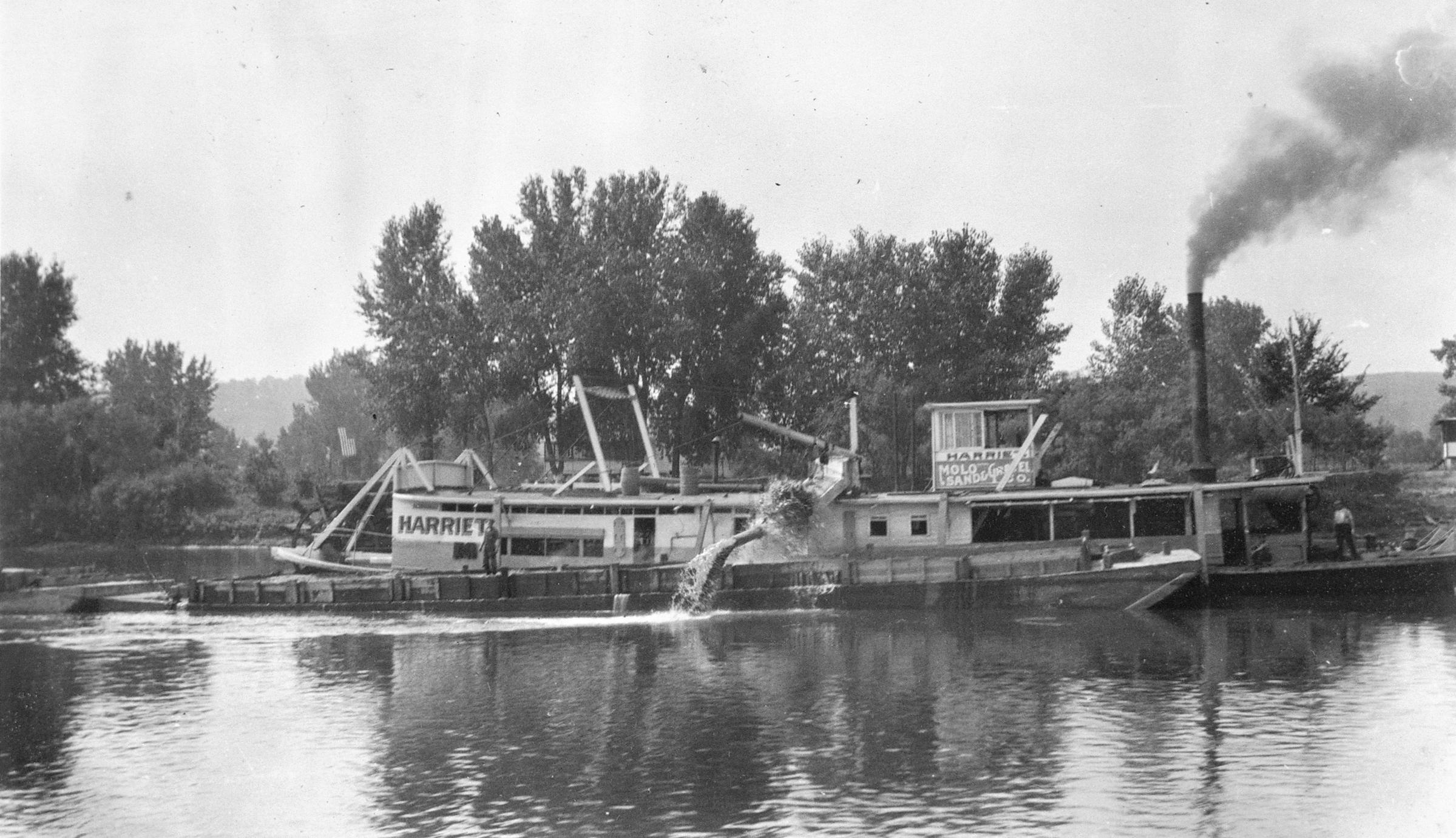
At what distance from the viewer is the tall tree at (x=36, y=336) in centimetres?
8544

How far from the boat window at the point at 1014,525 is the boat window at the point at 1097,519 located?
401 millimetres

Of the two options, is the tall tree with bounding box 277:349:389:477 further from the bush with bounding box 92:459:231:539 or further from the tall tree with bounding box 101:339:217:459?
the bush with bounding box 92:459:231:539

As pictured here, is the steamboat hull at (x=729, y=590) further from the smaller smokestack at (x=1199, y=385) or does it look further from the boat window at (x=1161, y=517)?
the smaller smokestack at (x=1199, y=385)

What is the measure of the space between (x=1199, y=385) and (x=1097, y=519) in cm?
537

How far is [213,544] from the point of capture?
286 feet

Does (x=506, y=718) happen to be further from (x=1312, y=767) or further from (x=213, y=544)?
(x=213, y=544)

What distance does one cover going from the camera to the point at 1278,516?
35719 mm

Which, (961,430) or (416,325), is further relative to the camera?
(416,325)

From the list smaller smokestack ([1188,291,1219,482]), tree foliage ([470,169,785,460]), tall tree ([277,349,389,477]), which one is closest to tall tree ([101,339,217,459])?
tall tree ([277,349,389,477])

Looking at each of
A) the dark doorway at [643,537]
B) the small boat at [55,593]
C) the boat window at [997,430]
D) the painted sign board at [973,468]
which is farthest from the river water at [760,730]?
the small boat at [55,593]

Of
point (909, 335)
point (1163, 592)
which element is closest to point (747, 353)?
point (909, 335)

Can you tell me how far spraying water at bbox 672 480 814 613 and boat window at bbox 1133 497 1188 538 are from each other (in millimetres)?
8744

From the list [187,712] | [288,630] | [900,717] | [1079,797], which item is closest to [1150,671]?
[900,717]

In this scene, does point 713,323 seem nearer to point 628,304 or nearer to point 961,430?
point 628,304
